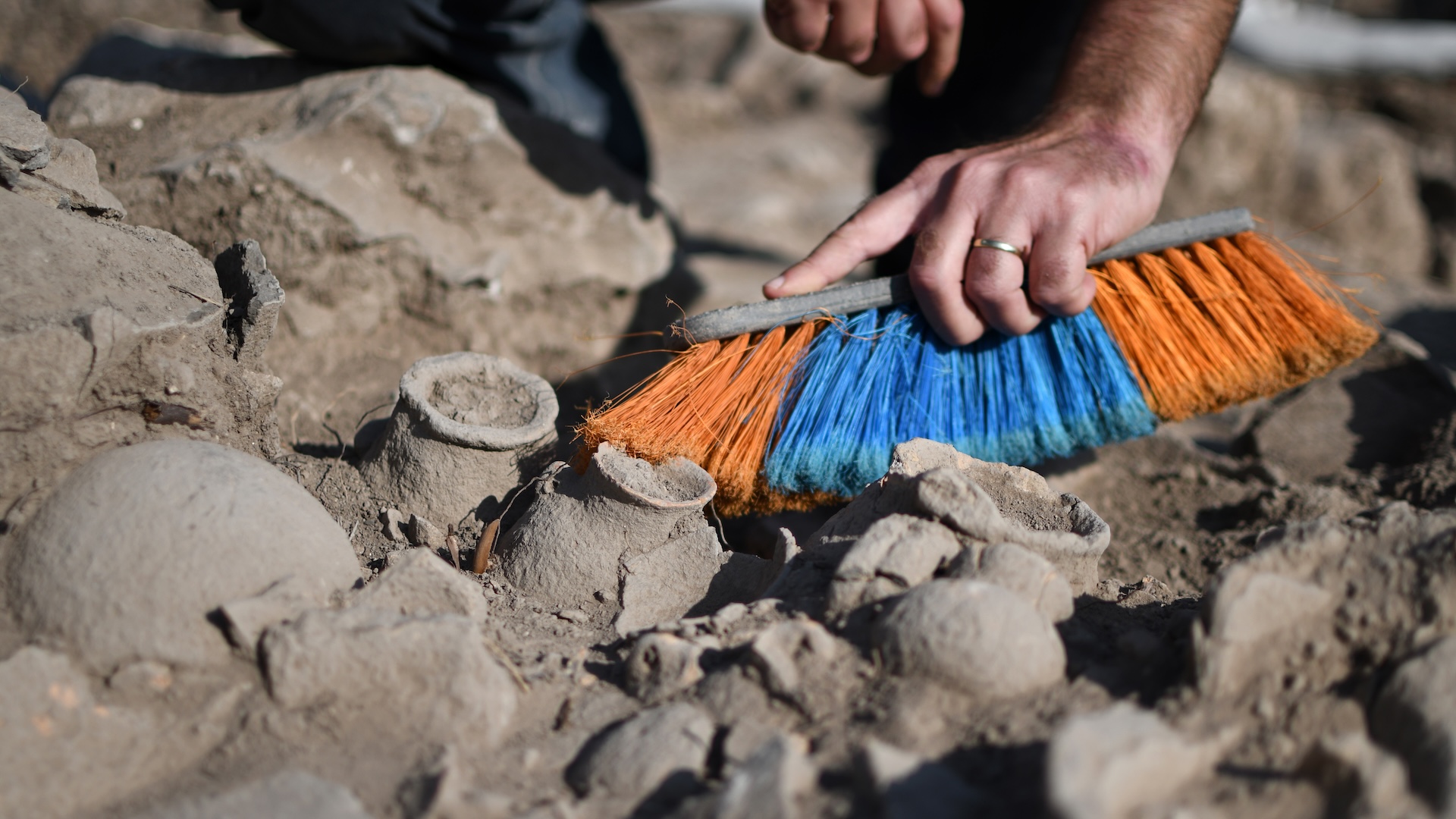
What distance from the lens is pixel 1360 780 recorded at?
932 mm

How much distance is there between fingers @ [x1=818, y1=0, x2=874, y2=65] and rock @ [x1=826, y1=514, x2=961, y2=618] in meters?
1.48

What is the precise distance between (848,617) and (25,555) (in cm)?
106

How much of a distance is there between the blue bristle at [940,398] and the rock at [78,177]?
0.99 m

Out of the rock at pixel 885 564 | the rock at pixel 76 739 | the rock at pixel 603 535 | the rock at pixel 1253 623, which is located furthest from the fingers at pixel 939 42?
the rock at pixel 76 739

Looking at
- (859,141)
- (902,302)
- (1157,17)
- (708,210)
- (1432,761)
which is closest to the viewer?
(1432,761)

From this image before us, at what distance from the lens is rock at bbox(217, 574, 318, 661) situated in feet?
3.80

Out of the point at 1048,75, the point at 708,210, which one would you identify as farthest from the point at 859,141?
the point at 1048,75

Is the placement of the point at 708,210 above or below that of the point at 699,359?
below

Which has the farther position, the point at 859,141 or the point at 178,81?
the point at 859,141

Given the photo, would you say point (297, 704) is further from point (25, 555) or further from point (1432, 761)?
point (1432, 761)

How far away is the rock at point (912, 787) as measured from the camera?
96 cm

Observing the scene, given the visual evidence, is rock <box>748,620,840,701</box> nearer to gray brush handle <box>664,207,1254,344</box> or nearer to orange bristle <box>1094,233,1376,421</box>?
gray brush handle <box>664,207,1254,344</box>

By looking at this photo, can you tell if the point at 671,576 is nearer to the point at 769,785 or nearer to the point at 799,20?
the point at 769,785

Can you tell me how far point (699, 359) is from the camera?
1.86 m
